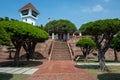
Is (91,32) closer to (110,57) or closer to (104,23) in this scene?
(104,23)

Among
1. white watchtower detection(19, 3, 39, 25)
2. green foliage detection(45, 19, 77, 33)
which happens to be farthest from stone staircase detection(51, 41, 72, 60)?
white watchtower detection(19, 3, 39, 25)

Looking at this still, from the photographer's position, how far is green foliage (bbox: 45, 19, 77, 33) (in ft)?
153

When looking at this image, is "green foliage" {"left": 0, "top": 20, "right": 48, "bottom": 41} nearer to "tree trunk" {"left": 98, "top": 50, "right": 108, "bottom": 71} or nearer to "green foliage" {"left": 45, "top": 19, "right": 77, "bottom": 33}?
"tree trunk" {"left": 98, "top": 50, "right": 108, "bottom": 71}

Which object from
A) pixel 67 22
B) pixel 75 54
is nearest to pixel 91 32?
pixel 75 54

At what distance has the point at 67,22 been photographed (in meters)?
47.2

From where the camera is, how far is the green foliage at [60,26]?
4678cm

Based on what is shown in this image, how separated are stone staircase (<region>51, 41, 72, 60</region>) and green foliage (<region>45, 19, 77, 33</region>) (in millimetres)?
13168

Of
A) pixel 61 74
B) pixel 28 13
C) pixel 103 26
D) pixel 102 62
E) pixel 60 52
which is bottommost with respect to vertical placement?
pixel 61 74

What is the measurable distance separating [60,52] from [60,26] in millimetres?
17982

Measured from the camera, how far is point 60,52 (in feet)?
96.7

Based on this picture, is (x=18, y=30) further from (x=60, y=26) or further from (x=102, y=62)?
(x=60, y=26)

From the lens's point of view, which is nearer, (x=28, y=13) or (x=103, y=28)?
(x=103, y=28)

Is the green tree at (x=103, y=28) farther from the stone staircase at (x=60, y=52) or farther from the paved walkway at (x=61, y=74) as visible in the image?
the stone staircase at (x=60, y=52)

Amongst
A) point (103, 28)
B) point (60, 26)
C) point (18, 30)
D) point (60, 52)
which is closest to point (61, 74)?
point (103, 28)
